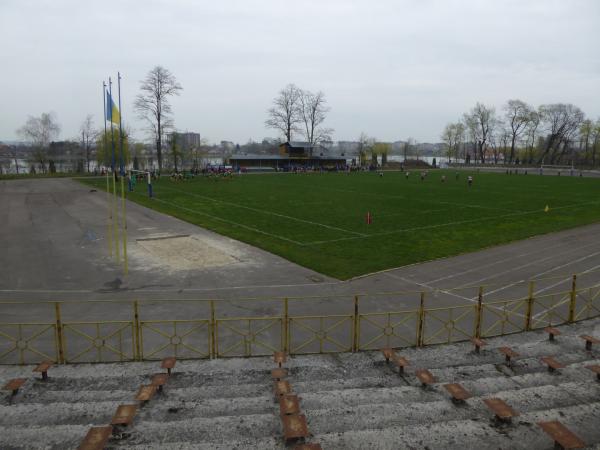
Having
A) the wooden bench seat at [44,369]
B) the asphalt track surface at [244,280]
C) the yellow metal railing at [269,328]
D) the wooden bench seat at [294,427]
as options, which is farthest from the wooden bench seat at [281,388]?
the wooden bench seat at [44,369]

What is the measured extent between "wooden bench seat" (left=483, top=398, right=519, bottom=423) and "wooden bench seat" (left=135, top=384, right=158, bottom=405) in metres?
6.71

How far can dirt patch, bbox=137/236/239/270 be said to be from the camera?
2106 centimetres

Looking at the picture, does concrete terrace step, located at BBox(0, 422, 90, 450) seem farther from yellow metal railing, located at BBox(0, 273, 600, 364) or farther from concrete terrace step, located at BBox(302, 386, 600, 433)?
concrete terrace step, located at BBox(302, 386, 600, 433)

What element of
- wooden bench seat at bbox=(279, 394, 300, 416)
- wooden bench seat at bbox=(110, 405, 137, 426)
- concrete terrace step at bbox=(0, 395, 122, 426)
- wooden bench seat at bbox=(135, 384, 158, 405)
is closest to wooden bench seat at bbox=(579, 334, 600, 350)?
wooden bench seat at bbox=(279, 394, 300, 416)

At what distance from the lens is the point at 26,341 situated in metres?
12.0

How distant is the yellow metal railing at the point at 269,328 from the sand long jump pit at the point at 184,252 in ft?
17.7

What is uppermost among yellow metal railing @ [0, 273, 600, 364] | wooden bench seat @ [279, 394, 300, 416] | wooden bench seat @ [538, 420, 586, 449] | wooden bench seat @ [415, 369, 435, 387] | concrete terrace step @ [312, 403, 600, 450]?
wooden bench seat @ [538, 420, 586, 449]

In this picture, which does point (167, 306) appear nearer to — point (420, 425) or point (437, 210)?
point (420, 425)

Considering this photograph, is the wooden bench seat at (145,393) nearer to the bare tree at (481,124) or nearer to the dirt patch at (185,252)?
the dirt patch at (185,252)

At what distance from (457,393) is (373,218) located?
82.5 ft

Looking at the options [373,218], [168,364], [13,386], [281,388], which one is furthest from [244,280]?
[373,218]

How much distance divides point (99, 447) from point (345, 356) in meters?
6.40

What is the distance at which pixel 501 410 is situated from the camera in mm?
8234

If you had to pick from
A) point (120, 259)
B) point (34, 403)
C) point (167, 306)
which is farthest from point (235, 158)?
point (34, 403)
